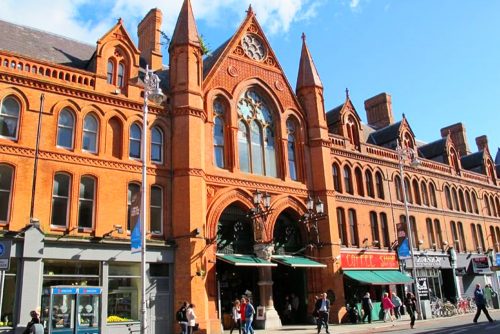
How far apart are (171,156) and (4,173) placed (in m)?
7.55

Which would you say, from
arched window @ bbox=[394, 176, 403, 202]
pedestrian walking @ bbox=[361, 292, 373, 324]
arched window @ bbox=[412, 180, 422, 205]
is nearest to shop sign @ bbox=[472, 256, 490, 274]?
arched window @ bbox=[412, 180, 422, 205]

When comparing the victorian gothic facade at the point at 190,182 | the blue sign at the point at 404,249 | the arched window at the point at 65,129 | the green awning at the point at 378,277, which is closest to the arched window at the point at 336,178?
the victorian gothic facade at the point at 190,182

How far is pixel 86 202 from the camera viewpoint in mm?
21156

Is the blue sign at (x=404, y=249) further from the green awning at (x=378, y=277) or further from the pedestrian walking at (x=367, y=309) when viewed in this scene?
the pedestrian walking at (x=367, y=309)

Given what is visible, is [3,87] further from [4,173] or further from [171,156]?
[171,156]

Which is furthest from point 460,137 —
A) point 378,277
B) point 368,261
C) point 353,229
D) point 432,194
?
point 378,277

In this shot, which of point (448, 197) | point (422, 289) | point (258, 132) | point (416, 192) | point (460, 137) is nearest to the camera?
point (258, 132)

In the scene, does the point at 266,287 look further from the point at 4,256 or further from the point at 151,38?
the point at 151,38

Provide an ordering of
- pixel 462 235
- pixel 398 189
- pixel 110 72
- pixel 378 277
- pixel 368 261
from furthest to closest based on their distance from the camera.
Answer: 1. pixel 462 235
2. pixel 398 189
3. pixel 368 261
4. pixel 378 277
5. pixel 110 72

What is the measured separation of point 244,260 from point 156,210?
4966 millimetres

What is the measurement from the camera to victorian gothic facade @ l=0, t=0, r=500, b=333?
65.5 ft

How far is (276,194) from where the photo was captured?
2744cm

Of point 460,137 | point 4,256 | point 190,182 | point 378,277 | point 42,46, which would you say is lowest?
point 378,277

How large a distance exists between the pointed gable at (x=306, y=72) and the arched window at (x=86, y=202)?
51.6ft
